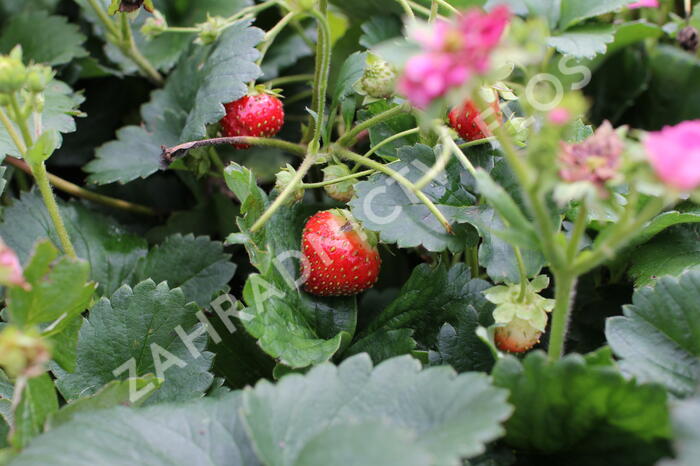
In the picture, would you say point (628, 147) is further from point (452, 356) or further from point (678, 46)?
point (678, 46)

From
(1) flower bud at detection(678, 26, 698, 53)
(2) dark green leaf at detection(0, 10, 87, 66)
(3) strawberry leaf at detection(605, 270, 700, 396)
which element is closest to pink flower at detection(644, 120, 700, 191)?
(3) strawberry leaf at detection(605, 270, 700, 396)

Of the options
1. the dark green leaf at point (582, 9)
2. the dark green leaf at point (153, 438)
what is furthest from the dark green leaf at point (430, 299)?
the dark green leaf at point (582, 9)

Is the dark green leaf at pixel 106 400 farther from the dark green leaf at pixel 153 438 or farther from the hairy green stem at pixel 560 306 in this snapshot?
the hairy green stem at pixel 560 306

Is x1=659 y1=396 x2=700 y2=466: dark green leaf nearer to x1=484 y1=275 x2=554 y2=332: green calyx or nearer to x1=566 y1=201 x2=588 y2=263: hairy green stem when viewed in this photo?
x1=566 y1=201 x2=588 y2=263: hairy green stem

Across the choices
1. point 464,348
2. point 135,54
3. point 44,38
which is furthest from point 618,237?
point 44,38

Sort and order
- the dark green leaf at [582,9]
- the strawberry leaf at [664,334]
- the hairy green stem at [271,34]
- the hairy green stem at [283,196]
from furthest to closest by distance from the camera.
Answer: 1. the dark green leaf at [582,9]
2. the hairy green stem at [271,34]
3. the hairy green stem at [283,196]
4. the strawberry leaf at [664,334]

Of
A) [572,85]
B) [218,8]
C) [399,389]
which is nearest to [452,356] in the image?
[399,389]
